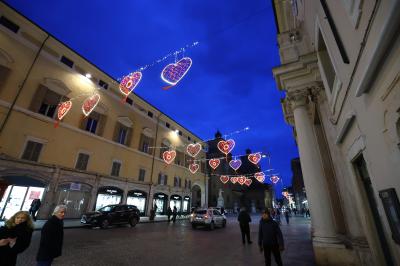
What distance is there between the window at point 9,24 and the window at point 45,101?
4574 millimetres

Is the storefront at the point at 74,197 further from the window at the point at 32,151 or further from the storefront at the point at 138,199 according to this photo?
the storefront at the point at 138,199

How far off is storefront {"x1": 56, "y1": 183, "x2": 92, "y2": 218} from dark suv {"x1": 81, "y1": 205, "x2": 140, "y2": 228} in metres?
4.63

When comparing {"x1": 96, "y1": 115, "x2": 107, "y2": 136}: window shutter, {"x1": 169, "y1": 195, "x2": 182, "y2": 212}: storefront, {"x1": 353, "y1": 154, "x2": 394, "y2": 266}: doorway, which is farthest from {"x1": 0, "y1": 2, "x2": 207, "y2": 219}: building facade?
{"x1": 353, "y1": 154, "x2": 394, "y2": 266}: doorway

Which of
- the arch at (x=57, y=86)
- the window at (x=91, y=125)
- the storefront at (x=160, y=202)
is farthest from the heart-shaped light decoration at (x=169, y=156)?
the arch at (x=57, y=86)

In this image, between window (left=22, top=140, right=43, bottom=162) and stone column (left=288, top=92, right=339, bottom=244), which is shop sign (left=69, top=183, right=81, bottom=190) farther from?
stone column (left=288, top=92, right=339, bottom=244)

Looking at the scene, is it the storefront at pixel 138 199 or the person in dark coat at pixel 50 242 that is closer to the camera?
the person in dark coat at pixel 50 242

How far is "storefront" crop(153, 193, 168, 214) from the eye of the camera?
28.6 metres

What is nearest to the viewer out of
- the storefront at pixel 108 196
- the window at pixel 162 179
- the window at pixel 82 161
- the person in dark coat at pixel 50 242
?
the person in dark coat at pixel 50 242

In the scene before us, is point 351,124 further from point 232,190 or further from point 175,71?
point 232,190

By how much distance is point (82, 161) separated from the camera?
1975cm

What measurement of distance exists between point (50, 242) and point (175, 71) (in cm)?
740

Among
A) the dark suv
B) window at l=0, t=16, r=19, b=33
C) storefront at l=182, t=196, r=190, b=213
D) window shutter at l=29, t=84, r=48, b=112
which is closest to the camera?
the dark suv

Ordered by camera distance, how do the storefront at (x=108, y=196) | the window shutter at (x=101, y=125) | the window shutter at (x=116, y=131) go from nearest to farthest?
the storefront at (x=108, y=196)
the window shutter at (x=101, y=125)
the window shutter at (x=116, y=131)

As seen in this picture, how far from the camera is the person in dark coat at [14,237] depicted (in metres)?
3.06
